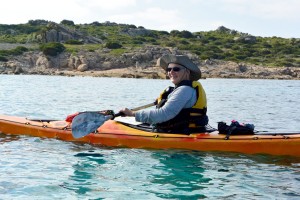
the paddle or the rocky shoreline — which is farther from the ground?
the rocky shoreline

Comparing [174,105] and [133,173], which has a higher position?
[174,105]

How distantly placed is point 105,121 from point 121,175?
2.17 m

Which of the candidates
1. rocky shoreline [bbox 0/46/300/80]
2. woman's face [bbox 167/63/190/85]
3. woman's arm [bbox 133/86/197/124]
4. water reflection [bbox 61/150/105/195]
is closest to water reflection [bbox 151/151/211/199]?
woman's arm [bbox 133/86/197/124]

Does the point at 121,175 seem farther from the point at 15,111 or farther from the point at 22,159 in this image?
the point at 15,111

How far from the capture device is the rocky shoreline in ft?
150

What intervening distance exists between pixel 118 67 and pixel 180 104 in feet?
137

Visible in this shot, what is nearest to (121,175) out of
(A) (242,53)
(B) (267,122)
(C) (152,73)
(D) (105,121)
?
(D) (105,121)

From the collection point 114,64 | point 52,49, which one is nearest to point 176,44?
point 114,64

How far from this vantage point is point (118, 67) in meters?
48.9

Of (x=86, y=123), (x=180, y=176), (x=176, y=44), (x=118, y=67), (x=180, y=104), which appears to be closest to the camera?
(x=180, y=176)

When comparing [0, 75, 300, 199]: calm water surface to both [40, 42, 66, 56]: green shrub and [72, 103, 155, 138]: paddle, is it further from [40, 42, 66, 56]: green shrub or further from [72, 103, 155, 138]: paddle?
[40, 42, 66, 56]: green shrub

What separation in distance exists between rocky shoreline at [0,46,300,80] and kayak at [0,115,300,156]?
3577cm

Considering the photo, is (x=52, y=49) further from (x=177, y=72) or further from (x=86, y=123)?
(x=177, y=72)

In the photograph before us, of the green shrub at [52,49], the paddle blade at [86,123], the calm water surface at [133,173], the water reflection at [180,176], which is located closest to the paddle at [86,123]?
the paddle blade at [86,123]
